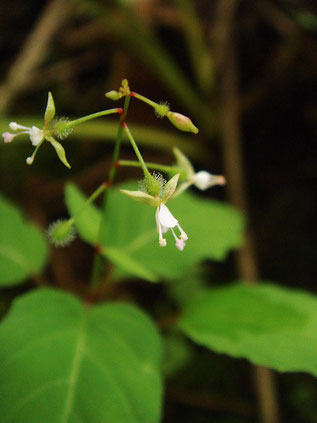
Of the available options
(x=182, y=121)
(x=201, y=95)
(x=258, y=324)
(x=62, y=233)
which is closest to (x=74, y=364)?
(x=62, y=233)

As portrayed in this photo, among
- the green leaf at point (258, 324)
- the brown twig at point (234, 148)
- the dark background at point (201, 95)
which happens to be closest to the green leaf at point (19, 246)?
the dark background at point (201, 95)

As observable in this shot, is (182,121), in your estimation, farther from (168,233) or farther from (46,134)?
(168,233)

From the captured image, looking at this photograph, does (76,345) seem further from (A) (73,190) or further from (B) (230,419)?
(B) (230,419)

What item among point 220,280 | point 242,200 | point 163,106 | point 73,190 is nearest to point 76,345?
point 73,190

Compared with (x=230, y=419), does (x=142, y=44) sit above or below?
above

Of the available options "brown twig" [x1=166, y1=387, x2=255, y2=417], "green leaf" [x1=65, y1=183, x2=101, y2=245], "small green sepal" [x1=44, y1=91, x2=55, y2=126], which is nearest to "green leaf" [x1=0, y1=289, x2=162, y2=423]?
"green leaf" [x1=65, y1=183, x2=101, y2=245]
